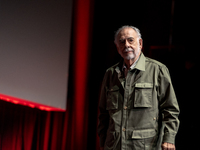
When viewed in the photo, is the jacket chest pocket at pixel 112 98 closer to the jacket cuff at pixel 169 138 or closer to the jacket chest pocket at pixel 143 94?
the jacket chest pocket at pixel 143 94

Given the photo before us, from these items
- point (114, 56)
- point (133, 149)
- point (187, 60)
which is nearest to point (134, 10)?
point (114, 56)

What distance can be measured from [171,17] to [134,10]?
1.75ft

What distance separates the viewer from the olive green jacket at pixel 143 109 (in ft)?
4.85

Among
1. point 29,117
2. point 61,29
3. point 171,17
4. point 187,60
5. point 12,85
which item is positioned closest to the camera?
point 12,85

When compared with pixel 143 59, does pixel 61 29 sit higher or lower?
higher

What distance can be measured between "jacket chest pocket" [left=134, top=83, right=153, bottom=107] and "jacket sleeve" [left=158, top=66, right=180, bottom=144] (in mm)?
71

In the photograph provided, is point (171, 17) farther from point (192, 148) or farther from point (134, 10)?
point (192, 148)

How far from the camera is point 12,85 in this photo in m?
1.88

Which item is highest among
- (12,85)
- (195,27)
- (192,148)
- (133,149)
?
(195,27)

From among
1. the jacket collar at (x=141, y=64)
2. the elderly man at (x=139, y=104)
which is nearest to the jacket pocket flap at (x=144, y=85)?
the elderly man at (x=139, y=104)

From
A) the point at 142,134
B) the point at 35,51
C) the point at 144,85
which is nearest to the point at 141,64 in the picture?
the point at 144,85

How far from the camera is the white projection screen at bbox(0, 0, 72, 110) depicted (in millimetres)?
1852

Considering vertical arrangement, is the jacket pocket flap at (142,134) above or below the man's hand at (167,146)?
above

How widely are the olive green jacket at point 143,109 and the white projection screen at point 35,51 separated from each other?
83 cm
